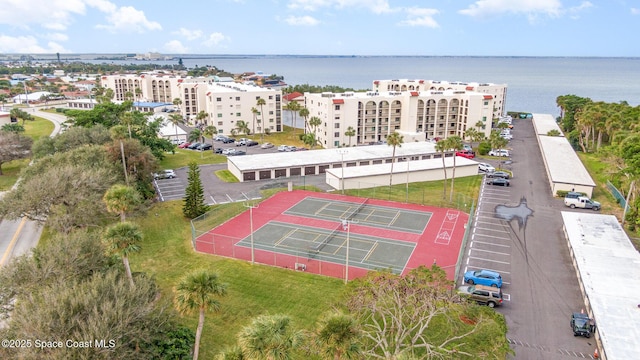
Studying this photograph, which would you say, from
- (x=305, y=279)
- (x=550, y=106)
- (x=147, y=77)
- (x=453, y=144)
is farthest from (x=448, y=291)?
(x=550, y=106)

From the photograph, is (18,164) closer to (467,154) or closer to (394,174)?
(394,174)

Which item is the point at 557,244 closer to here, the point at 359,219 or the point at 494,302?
the point at 494,302

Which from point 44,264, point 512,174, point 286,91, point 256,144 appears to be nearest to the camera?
point 44,264

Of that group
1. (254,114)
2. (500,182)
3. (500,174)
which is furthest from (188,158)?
(500,174)

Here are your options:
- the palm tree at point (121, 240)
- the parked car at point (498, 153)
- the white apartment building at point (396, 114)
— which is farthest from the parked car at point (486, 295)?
the white apartment building at point (396, 114)

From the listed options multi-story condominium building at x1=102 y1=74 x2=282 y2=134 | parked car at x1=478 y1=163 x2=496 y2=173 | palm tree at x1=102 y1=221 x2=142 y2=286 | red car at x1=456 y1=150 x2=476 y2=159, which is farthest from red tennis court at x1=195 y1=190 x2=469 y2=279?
multi-story condominium building at x1=102 y1=74 x2=282 y2=134

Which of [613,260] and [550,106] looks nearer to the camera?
[613,260]
